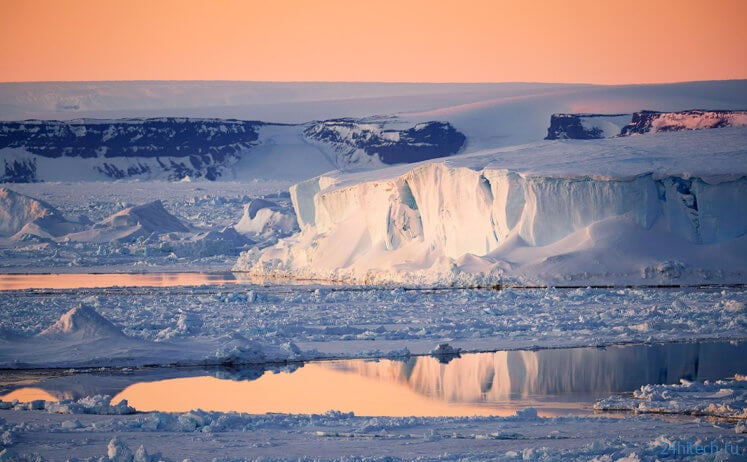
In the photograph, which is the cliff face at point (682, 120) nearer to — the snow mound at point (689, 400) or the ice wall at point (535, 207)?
the ice wall at point (535, 207)

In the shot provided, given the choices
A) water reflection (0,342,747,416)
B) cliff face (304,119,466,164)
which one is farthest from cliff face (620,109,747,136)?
water reflection (0,342,747,416)

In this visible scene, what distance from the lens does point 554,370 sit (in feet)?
38.2

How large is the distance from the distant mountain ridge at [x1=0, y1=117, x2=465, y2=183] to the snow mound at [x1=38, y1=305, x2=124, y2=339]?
47.9 metres

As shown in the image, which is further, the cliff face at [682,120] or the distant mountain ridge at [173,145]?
the distant mountain ridge at [173,145]

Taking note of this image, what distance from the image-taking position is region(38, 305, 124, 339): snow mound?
12.5m

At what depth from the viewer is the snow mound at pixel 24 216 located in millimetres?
37375

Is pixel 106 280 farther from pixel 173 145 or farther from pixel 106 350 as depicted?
pixel 173 145

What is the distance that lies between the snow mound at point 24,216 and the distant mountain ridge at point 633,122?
22.1 m

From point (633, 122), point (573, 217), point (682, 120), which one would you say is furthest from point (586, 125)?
point (573, 217)

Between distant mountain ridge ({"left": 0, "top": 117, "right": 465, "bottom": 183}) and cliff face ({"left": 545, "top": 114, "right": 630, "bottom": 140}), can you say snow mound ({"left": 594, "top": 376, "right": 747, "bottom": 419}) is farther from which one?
distant mountain ridge ({"left": 0, "top": 117, "right": 465, "bottom": 183})

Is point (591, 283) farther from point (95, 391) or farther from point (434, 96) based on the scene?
point (434, 96)

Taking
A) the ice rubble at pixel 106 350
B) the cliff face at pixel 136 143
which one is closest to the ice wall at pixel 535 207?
the ice rubble at pixel 106 350

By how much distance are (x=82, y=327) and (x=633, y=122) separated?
1617 inches

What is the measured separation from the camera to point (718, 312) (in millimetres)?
15633
